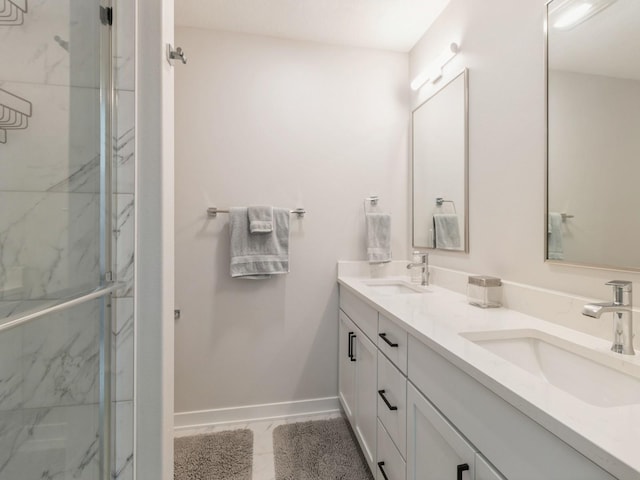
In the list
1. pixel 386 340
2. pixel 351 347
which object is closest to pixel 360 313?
pixel 351 347

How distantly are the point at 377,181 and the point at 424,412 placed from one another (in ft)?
4.78

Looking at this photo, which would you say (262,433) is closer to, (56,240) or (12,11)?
(56,240)

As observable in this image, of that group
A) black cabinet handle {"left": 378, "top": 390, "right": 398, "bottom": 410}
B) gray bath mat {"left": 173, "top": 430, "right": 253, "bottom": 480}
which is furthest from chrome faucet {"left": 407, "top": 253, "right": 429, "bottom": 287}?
gray bath mat {"left": 173, "top": 430, "right": 253, "bottom": 480}

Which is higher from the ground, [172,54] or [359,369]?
[172,54]

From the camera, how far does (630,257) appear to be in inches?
31.2

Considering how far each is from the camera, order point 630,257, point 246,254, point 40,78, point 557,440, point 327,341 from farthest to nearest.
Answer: point 327,341 → point 246,254 → point 630,257 → point 40,78 → point 557,440

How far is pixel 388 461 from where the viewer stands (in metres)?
1.11

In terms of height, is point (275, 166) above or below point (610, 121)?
above

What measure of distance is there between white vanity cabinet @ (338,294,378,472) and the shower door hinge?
131 centimetres

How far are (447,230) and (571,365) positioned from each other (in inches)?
35.8

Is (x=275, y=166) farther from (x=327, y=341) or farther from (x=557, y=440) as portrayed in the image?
(x=557, y=440)

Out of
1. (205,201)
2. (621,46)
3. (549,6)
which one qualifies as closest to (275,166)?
(205,201)

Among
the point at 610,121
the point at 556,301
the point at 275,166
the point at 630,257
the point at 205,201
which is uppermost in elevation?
the point at 275,166

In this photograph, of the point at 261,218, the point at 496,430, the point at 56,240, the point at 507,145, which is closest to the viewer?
the point at 496,430
